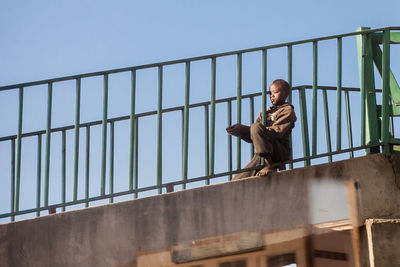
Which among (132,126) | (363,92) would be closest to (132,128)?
(132,126)

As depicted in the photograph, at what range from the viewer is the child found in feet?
24.5

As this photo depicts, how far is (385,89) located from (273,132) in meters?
1.19

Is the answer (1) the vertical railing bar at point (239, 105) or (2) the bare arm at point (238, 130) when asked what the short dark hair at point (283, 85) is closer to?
(1) the vertical railing bar at point (239, 105)

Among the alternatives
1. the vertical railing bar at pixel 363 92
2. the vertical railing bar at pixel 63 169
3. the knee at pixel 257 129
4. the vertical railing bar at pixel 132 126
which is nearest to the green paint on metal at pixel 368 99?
the vertical railing bar at pixel 363 92

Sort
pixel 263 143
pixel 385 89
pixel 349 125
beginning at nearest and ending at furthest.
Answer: pixel 263 143, pixel 385 89, pixel 349 125

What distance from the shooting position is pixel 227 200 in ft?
24.1

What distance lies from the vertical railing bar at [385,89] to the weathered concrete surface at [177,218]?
1.33 feet

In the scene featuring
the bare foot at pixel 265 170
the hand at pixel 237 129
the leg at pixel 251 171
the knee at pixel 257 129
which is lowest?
the bare foot at pixel 265 170

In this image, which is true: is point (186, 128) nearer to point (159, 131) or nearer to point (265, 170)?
point (159, 131)

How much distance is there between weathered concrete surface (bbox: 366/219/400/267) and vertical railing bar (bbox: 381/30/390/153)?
798 mm

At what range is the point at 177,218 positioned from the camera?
23.9ft

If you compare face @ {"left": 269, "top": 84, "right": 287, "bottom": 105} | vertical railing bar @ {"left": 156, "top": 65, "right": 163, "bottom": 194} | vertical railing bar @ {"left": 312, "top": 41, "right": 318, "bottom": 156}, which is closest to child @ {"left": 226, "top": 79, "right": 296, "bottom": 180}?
face @ {"left": 269, "top": 84, "right": 287, "bottom": 105}

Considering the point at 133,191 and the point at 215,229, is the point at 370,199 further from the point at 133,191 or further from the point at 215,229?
the point at 133,191

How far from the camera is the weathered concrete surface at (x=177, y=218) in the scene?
7270mm
